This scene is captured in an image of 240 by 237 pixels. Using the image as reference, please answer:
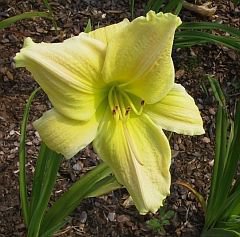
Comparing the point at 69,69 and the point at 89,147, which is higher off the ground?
the point at 69,69

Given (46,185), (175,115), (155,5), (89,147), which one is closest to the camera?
(175,115)

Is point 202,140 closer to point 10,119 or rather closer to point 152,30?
point 10,119

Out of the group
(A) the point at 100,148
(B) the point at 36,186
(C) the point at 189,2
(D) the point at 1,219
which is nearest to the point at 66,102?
(A) the point at 100,148

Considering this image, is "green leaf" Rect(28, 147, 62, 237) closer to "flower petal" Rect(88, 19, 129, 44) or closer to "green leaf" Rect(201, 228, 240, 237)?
"flower petal" Rect(88, 19, 129, 44)

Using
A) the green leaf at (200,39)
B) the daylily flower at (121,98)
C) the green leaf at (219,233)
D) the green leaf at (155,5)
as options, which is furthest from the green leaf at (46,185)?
the green leaf at (155,5)

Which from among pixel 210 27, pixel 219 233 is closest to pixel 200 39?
pixel 210 27

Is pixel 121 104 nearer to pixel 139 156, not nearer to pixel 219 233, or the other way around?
pixel 139 156
